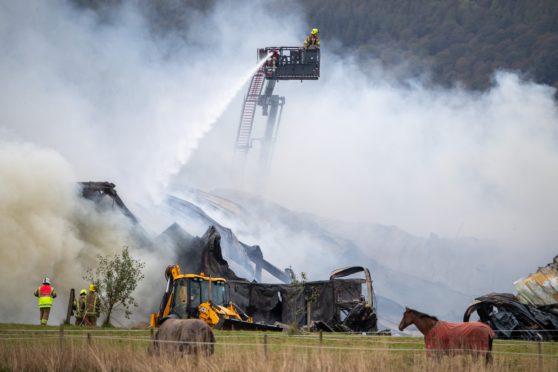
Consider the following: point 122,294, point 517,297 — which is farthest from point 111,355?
point 517,297

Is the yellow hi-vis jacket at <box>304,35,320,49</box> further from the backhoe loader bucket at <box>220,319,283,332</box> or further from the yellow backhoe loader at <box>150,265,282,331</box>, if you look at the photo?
the backhoe loader bucket at <box>220,319,283,332</box>

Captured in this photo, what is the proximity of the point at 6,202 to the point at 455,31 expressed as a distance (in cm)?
15239

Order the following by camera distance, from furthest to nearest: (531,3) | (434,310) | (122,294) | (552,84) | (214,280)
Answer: (531,3) → (552,84) → (434,310) → (122,294) → (214,280)

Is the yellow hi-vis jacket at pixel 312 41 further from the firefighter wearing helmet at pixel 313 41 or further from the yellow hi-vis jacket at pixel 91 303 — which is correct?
the yellow hi-vis jacket at pixel 91 303

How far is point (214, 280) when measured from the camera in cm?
2441

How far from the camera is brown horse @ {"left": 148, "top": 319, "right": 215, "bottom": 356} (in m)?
14.0

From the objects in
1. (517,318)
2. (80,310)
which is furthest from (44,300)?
(517,318)

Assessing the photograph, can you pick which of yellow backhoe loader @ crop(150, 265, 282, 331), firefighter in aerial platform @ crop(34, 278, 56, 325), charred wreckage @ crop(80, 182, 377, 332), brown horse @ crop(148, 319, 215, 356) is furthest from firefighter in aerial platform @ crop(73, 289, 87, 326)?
brown horse @ crop(148, 319, 215, 356)

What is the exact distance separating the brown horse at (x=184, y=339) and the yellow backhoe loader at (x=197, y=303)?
25.9 feet

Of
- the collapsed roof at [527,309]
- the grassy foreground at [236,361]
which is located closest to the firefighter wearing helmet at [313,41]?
the collapsed roof at [527,309]

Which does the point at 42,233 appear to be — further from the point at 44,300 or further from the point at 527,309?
the point at 527,309

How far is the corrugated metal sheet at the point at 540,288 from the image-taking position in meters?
25.7

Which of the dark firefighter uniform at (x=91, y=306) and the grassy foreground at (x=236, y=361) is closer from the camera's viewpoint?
the grassy foreground at (x=236, y=361)

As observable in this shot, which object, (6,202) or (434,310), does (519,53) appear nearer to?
(434,310)
